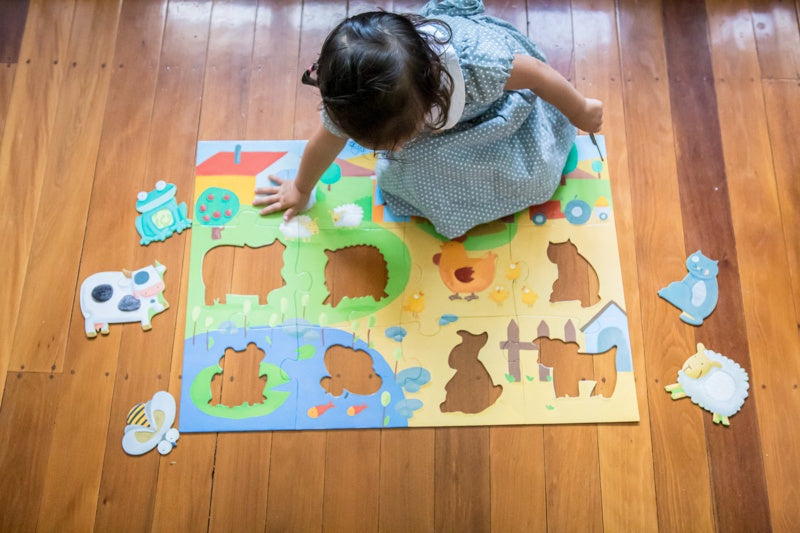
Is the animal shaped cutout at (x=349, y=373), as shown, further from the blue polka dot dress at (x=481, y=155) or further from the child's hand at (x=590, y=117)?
the child's hand at (x=590, y=117)

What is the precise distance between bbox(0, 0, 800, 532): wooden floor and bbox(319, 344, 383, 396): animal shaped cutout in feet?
0.26

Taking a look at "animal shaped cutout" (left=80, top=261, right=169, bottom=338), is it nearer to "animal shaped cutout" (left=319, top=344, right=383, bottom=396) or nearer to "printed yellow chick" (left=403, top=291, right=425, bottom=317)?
"animal shaped cutout" (left=319, top=344, right=383, bottom=396)

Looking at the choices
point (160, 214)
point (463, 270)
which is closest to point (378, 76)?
point (463, 270)

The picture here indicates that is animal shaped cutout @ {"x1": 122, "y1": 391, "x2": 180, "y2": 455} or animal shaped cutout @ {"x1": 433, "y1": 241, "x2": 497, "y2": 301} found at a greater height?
animal shaped cutout @ {"x1": 433, "y1": 241, "x2": 497, "y2": 301}

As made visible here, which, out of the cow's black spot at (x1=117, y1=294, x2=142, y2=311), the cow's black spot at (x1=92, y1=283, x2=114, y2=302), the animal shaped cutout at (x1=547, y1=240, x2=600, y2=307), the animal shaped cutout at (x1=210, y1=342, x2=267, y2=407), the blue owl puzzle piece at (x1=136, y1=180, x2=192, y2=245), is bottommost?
the animal shaped cutout at (x1=210, y1=342, x2=267, y2=407)

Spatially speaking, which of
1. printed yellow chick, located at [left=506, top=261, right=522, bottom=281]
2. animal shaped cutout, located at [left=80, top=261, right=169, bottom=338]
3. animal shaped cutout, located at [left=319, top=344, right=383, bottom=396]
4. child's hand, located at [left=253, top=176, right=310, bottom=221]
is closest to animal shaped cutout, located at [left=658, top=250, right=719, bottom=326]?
printed yellow chick, located at [left=506, top=261, right=522, bottom=281]

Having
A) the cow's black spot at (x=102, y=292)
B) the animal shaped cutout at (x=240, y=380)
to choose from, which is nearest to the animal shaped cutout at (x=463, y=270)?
the animal shaped cutout at (x=240, y=380)

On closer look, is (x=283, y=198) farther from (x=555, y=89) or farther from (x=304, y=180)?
(x=555, y=89)

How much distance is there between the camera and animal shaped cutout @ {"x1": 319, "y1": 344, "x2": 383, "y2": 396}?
1021 mm

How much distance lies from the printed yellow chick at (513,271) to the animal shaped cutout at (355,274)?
0.20 metres

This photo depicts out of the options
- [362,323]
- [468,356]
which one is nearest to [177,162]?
[362,323]

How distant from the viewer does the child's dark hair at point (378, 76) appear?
735 mm

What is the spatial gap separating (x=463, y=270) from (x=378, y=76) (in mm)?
420

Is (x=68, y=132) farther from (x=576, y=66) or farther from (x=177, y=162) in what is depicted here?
(x=576, y=66)
